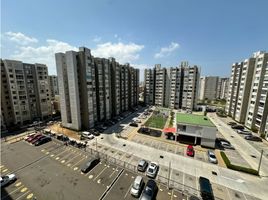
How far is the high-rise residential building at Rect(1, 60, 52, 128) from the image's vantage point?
2019 inches

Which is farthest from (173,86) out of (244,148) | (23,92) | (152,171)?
(23,92)

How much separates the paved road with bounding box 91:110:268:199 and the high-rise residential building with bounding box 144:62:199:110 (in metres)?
57.1

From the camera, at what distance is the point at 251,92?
5556cm

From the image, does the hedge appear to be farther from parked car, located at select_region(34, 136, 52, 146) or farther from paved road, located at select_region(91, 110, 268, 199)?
parked car, located at select_region(34, 136, 52, 146)

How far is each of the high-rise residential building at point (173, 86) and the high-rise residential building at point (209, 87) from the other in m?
58.4

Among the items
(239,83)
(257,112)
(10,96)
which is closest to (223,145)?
(257,112)

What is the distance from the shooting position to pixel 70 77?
47281 mm

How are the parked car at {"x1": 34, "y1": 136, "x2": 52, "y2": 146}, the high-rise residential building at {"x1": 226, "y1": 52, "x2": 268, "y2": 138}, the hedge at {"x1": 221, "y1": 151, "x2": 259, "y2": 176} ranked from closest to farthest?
1. the hedge at {"x1": 221, "y1": 151, "x2": 259, "y2": 176}
2. the parked car at {"x1": 34, "y1": 136, "x2": 52, "y2": 146}
3. the high-rise residential building at {"x1": 226, "y1": 52, "x2": 268, "y2": 138}

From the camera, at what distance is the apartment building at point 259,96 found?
4850 cm

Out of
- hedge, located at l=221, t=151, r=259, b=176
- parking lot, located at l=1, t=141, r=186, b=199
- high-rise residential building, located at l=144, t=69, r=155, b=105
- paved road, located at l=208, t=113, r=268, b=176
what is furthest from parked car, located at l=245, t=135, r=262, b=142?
high-rise residential building, located at l=144, t=69, r=155, b=105

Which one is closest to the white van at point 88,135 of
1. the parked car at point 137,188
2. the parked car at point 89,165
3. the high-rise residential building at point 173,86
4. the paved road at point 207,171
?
the paved road at point 207,171

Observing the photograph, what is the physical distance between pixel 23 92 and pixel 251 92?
99.4m

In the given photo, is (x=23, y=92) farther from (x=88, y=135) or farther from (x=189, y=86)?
(x=189, y=86)

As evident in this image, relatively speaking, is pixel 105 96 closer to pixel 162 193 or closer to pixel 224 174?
pixel 162 193
